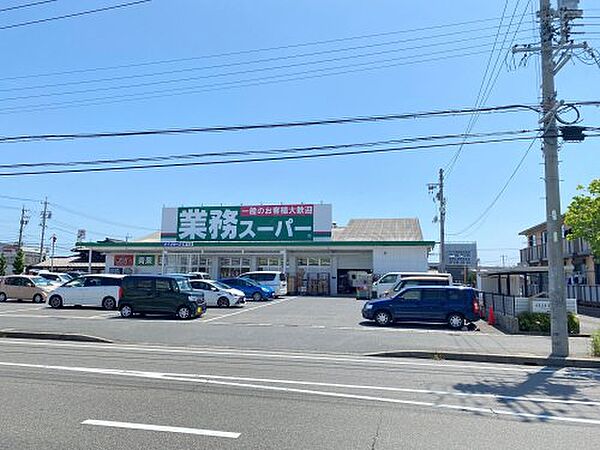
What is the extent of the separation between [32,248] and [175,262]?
221ft

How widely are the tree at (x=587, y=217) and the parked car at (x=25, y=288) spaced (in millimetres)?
28246

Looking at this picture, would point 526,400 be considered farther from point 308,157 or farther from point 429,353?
point 308,157

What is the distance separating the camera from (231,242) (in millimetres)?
38781

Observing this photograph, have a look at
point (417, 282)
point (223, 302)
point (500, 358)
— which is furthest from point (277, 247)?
point (500, 358)

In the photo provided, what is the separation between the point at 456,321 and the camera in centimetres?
1766

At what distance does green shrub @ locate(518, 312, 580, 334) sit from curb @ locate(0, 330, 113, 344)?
13.2 meters

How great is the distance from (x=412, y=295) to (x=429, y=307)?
0.74 m

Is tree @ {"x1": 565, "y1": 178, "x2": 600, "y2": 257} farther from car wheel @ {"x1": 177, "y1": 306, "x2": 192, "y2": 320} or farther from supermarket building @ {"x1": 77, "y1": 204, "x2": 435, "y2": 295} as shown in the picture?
car wheel @ {"x1": 177, "y1": 306, "x2": 192, "y2": 320}

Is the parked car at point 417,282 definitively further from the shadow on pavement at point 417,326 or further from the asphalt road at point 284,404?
the asphalt road at point 284,404

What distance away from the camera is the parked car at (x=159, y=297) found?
19422mm

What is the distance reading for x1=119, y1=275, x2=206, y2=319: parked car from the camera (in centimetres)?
1942

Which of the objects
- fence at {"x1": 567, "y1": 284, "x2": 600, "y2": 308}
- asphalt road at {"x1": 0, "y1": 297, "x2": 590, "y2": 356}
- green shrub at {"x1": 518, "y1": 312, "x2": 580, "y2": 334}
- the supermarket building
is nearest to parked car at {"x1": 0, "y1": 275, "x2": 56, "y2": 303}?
asphalt road at {"x1": 0, "y1": 297, "x2": 590, "y2": 356}

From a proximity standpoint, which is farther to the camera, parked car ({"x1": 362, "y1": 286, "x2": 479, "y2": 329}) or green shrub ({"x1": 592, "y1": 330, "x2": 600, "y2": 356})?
parked car ({"x1": 362, "y1": 286, "x2": 479, "y2": 329})

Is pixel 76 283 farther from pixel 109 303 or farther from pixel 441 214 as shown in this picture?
pixel 441 214
